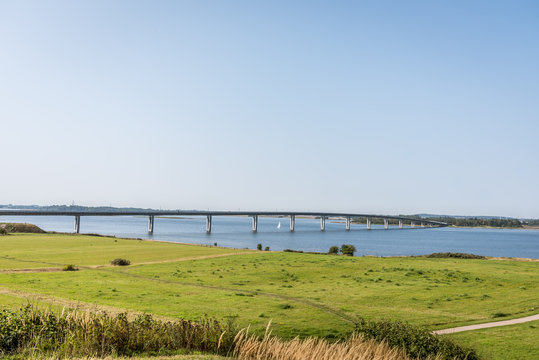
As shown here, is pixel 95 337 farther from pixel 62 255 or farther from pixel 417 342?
pixel 62 255

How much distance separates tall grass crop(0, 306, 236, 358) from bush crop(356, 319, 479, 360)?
23.7ft

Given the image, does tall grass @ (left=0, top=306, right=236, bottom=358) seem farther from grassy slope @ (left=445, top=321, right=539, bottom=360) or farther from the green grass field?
grassy slope @ (left=445, top=321, right=539, bottom=360)

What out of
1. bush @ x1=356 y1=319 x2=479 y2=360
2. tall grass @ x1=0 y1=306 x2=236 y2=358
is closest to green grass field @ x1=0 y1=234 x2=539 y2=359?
tall grass @ x1=0 y1=306 x2=236 y2=358

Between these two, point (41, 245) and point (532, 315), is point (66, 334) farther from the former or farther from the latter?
point (41, 245)

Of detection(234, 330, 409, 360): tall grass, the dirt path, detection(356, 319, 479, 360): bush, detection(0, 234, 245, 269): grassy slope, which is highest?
detection(234, 330, 409, 360): tall grass

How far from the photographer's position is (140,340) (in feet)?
58.4

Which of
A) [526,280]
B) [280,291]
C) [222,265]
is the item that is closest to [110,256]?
[222,265]

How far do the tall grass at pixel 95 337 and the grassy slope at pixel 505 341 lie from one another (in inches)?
564

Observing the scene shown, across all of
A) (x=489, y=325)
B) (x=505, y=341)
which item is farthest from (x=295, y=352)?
(x=489, y=325)

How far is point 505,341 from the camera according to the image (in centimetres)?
2634

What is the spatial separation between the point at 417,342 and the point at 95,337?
45.0 ft

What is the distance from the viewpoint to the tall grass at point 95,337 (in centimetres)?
1585

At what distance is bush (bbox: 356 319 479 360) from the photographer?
67.2 ft

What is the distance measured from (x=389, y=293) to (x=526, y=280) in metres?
17.6
